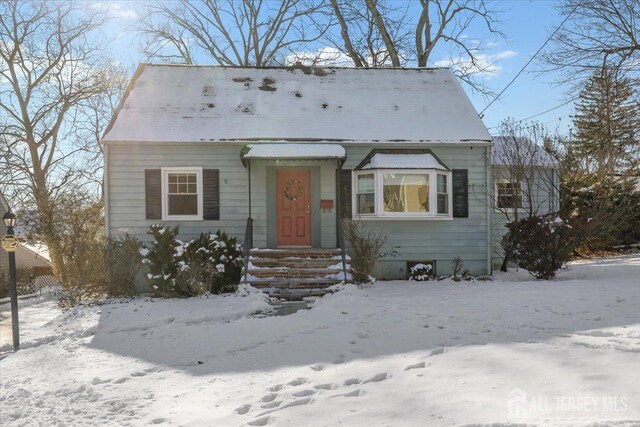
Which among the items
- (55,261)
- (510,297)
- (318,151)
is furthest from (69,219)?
(510,297)

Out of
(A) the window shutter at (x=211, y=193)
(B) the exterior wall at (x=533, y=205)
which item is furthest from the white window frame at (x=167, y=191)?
(B) the exterior wall at (x=533, y=205)

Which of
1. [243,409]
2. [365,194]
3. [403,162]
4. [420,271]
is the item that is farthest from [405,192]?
[243,409]

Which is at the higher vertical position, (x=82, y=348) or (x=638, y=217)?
(x=638, y=217)

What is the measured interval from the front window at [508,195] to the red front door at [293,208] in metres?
5.55

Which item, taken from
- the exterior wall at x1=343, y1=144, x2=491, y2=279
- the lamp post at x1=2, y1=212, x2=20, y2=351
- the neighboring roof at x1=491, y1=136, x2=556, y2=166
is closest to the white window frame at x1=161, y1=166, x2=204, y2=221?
the exterior wall at x1=343, y1=144, x2=491, y2=279

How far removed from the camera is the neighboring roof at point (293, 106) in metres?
11.9

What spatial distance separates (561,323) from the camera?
586cm

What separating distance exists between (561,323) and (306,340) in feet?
10.6

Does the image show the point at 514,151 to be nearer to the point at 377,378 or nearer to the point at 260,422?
the point at 377,378

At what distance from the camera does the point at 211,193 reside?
38.4 ft

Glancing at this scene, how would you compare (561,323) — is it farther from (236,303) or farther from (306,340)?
(236,303)

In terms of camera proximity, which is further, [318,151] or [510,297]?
[318,151]

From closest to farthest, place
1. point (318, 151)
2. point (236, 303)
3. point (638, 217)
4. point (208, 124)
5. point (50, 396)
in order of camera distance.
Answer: point (50, 396)
point (236, 303)
point (318, 151)
point (208, 124)
point (638, 217)

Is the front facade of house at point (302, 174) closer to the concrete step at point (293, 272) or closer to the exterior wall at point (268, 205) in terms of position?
the exterior wall at point (268, 205)
